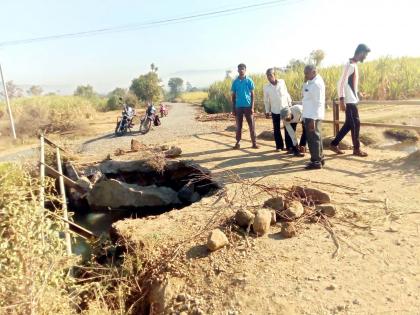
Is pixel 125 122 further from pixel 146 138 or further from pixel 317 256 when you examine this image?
pixel 317 256

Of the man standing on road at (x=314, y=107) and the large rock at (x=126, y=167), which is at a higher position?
the man standing on road at (x=314, y=107)

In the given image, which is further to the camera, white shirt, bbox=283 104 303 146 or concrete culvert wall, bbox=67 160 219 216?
concrete culvert wall, bbox=67 160 219 216

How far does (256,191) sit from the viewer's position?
561 cm

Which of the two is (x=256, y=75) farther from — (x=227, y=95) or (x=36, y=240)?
(x=36, y=240)

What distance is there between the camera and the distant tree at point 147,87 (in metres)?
36.1

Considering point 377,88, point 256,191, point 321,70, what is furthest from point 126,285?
point 321,70

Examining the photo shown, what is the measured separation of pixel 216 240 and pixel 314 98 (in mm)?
3233

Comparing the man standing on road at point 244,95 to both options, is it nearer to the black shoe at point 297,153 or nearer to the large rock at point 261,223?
the black shoe at point 297,153

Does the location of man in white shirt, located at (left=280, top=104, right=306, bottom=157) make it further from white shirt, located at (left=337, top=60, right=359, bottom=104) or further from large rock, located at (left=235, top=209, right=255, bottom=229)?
large rock, located at (left=235, top=209, right=255, bottom=229)

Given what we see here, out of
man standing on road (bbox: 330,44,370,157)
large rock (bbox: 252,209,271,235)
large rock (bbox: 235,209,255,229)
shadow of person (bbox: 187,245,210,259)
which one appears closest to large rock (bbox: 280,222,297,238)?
large rock (bbox: 252,209,271,235)

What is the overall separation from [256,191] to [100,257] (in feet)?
7.50

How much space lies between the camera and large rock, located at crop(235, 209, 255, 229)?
14.0 feet

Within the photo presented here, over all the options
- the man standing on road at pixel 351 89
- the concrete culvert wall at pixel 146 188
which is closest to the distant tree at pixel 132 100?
the concrete culvert wall at pixel 146 188

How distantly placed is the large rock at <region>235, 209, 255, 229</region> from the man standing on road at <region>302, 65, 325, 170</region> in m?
2.49
